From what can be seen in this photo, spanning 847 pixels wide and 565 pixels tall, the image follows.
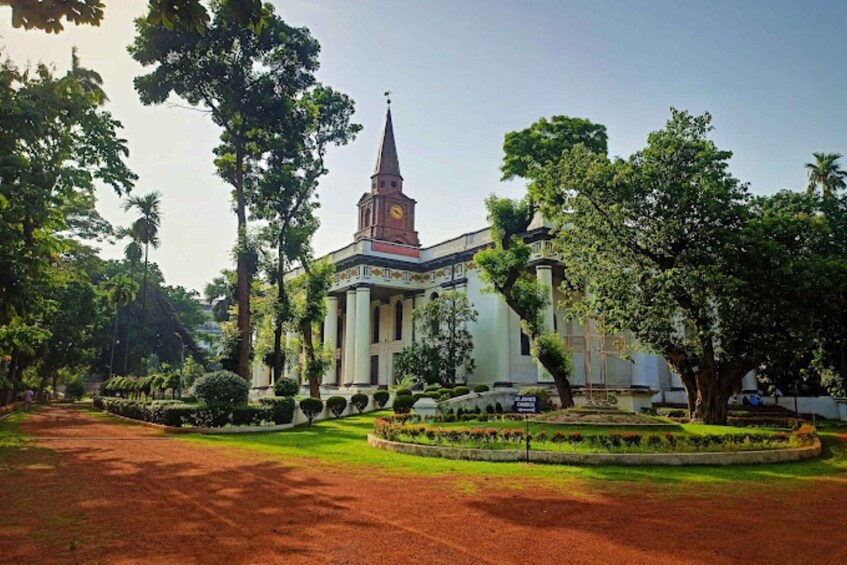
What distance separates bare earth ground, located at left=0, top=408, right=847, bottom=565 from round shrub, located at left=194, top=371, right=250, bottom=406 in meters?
9.95

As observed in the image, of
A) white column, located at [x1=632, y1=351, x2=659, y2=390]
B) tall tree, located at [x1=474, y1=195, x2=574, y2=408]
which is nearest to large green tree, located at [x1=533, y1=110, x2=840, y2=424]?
tall tree, located at [x1=474, y1=195, x2=574, y2=408]

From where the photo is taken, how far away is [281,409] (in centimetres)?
2212

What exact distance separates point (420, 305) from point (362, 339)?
427cm

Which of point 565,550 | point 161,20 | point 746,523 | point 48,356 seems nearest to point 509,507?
point 565,550

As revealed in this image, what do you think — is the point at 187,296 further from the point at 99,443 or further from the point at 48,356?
the point at 99,443

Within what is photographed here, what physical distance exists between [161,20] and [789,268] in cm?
1609

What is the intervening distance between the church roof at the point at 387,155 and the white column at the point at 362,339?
1120cm

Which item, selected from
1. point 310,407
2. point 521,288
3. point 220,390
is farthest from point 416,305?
point 220,390

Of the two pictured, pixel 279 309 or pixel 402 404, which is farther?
pixel 279 309

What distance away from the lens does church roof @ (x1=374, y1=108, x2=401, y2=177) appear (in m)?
44.2

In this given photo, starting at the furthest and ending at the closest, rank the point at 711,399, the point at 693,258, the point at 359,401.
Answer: the point at 359,401 < the point at 711,399 < the point at 693,258

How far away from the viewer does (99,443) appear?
1576cm

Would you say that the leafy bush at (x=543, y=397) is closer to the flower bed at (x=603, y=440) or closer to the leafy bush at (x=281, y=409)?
the leafy bush at (x=281, y=409)

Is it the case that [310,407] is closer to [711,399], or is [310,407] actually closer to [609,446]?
[609,446]
